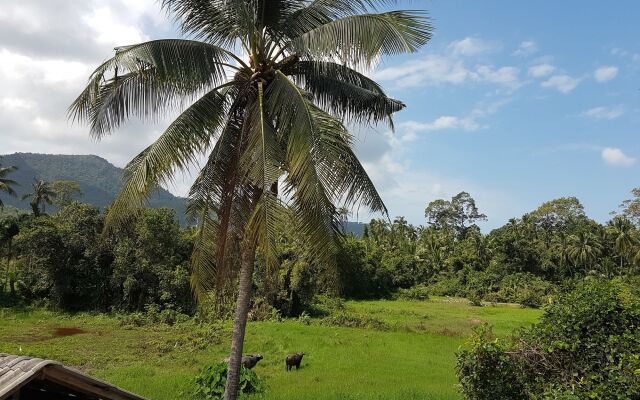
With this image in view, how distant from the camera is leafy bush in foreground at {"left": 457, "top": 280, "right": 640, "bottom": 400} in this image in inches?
251

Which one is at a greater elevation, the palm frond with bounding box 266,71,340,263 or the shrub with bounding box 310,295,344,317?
the palm frond with bounding box 266,71,340,263

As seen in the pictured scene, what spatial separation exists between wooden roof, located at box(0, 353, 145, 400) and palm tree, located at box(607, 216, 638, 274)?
151 feet

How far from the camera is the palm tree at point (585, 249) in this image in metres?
43.0

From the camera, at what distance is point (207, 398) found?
1065 cm

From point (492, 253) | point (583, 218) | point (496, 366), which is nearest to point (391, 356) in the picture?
point (496, 366)

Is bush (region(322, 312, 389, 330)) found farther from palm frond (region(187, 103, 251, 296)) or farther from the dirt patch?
palm frond (region(187, 103, 251, 296))

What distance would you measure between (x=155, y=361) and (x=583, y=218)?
5379 cm

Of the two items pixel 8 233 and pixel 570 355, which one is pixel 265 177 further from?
pixel 8 233

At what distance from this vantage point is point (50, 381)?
3.48 metres

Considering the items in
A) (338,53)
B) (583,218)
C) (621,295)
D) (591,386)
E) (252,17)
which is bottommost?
(591,386)

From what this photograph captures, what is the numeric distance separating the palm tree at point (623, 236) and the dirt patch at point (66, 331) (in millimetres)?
40439

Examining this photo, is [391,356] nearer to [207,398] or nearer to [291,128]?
[207,398]

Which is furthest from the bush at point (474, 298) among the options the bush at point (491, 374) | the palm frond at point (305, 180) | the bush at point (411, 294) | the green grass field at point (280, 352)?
the palm frond at point (305, 180)

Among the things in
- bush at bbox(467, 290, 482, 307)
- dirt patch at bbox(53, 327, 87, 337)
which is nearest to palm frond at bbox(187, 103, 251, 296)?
dirt patch at bbox(53, 327, 87, 337)
